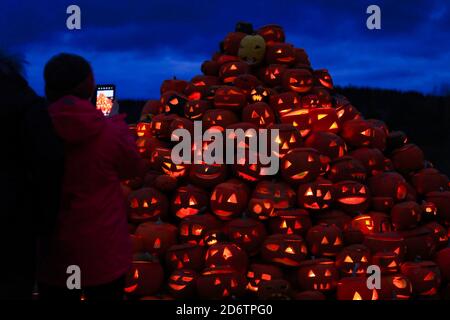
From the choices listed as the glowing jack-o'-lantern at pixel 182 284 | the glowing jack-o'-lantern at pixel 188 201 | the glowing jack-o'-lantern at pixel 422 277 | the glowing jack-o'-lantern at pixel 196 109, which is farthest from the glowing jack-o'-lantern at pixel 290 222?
the glowing jack-o'-lantern at pixel 196 109

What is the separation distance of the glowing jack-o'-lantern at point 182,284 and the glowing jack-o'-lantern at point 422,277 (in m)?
2.46

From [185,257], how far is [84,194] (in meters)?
3.34

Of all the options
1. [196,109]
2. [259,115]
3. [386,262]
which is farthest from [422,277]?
[196,109]

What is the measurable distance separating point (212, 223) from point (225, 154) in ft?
2.97

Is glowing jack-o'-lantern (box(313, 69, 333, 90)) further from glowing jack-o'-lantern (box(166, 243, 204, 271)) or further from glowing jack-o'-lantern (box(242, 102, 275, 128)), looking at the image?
glowing jack-o'-lantern (box(166, 243, 204, 271))

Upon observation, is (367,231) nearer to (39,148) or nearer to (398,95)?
(39,148)

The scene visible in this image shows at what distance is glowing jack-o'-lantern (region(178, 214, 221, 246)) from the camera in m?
5.96

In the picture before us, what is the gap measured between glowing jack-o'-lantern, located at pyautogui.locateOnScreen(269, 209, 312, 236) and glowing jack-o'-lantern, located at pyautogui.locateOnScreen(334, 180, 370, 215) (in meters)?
0.59

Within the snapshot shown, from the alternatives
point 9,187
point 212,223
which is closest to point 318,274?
point 212,223

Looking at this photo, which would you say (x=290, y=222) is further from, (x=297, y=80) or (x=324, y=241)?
(x=297, y=80)

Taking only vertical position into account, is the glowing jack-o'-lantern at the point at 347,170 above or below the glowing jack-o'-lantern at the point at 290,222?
above

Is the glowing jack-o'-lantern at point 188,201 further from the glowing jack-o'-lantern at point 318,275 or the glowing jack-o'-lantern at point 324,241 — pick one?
the glowing jack-o'-lantern at point 318,275

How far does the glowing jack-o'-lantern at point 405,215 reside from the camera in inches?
245

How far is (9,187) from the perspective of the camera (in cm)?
236
